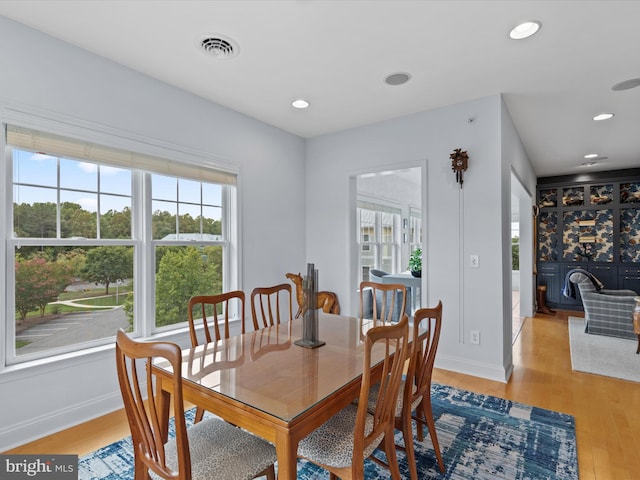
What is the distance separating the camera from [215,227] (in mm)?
3531

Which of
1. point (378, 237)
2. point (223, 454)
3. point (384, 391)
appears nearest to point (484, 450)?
point (384, 391)

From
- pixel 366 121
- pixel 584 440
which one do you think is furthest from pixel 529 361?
pixel 366 121

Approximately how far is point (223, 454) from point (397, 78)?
2.93m

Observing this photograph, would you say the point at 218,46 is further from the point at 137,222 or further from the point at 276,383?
the point at 276,383

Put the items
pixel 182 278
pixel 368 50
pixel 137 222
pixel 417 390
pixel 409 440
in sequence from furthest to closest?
pixel 182 278 < pixel 137 222 < pixel 368 50 < pixel 417 390 < pixel 409 440

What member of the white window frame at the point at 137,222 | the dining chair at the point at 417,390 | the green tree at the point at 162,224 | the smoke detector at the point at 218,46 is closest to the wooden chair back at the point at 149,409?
the dining chair at the point at 417,390

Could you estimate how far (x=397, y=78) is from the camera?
9.53 ft

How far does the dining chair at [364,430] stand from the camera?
4.24ft

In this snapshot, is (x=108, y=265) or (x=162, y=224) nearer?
(x=108, y=265)

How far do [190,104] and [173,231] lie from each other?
3.92ft

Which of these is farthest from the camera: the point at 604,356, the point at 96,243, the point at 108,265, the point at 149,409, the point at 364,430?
the point at 604,356

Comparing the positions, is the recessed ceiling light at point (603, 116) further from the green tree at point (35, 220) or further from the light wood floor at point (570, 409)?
the green tree at point (35, 220)

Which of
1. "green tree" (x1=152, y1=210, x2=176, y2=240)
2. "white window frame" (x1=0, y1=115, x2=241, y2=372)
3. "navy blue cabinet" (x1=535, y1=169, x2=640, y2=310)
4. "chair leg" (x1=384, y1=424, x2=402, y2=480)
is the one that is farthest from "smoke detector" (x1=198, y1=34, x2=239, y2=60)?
"navy blue cabinet" (x1=535, y1=169, x2=640, y2=310)

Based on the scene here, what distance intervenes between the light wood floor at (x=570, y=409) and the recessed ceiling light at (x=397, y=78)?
9.10 ft
